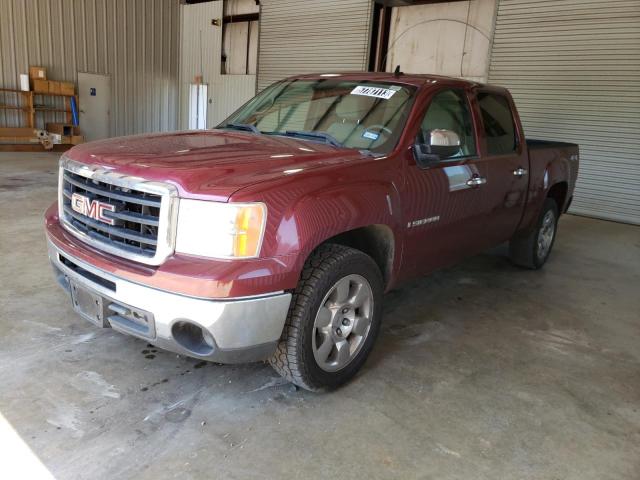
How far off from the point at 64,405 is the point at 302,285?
4.12 feet

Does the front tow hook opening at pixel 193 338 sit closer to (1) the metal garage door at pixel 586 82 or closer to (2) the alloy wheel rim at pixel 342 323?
(2) the alloy wheel rim at pixel 342 323

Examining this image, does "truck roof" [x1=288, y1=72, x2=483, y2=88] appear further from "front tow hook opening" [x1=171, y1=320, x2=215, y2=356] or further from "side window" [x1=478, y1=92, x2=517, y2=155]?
"front tow hook opening" [x1=171, y1=320, x2=215, y2=356]

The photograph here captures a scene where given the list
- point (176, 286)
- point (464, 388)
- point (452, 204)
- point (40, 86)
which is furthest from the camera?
point (40, 86)

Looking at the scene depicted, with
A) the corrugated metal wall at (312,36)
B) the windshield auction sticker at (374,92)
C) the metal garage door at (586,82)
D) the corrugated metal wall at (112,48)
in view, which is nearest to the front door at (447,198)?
the windshield auction sticker at (374,92)

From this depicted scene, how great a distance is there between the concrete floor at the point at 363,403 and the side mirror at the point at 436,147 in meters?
1.18

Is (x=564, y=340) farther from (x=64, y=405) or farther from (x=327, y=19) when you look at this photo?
(x=327, y=19)

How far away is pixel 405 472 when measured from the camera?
2.06 m

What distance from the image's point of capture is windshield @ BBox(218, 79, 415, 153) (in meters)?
2.93

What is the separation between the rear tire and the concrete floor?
39.2 inches

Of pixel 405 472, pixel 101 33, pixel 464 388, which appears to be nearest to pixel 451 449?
pixel 405 472

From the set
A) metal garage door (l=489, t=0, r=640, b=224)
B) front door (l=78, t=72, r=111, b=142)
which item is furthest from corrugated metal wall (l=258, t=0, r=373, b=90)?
front door (l=78, t=72, r=111, b=142)

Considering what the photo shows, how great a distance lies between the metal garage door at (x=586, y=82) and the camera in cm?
788

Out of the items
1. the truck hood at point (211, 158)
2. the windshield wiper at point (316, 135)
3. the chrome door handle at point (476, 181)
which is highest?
the windshield wiper at point (316, 135)

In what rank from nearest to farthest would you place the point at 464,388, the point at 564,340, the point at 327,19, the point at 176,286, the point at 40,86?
1. the point at 176,286
2. the point at 464,388
3. the point at 564,340
4. the point at 327,19
5. the point at 40,86
